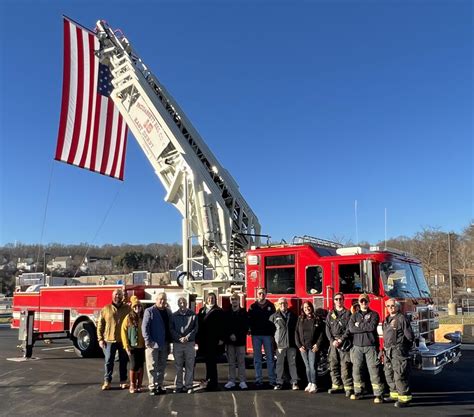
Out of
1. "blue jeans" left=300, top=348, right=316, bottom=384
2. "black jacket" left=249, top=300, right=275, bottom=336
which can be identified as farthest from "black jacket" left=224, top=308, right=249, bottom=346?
"blue jeans" left=300, top=348, right=316, bottom=384

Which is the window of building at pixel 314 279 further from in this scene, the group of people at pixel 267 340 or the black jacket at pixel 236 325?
the black jacket at pixel 236 325

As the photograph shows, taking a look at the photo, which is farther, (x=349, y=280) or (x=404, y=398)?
(x=349, y=280)

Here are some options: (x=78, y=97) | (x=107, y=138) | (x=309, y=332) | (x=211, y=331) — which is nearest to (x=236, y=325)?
(x=211, y=331)

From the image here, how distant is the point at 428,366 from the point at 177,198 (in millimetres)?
7156

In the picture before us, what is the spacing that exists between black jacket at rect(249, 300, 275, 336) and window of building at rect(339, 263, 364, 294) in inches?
53.2

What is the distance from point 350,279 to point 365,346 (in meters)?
1.52

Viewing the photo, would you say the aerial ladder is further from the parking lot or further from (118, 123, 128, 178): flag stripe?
the parking lot

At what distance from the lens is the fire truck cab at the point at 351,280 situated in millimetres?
8352

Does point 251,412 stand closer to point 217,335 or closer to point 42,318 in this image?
point 217,335

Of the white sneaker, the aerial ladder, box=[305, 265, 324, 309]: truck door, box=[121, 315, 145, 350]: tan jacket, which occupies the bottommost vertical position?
the white sneaker

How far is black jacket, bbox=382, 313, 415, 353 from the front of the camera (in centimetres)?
727

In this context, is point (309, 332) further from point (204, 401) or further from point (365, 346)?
point (204, 401)

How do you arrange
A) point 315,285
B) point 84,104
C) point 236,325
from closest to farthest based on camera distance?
point 236,325, point 315,285, point 84,104

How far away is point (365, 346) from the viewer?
24.8 feet
